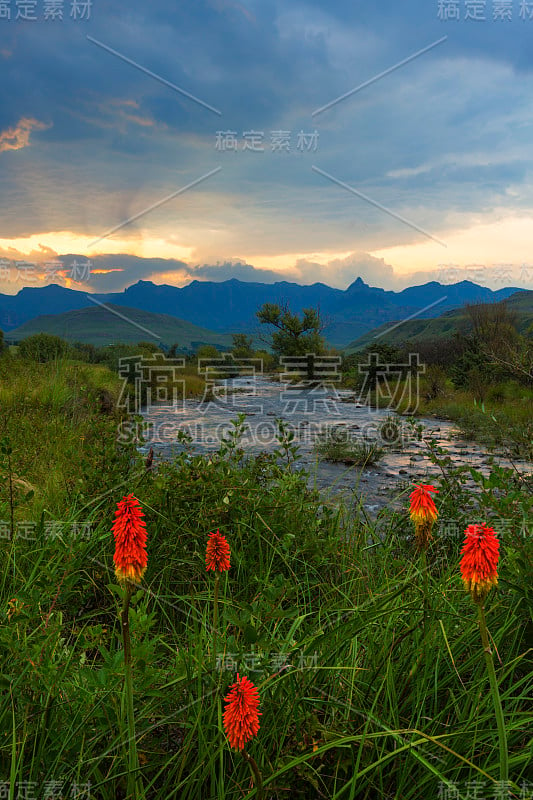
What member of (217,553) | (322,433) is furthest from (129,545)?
(322,433)

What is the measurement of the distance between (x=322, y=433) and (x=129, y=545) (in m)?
7.48

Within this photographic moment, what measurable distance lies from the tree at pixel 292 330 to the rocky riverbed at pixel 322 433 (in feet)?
14.6

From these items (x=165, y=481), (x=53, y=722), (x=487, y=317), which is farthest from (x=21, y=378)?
(x=487, y=317)

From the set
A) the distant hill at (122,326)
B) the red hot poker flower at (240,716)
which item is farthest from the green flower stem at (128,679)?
the distant hill at (122,326)

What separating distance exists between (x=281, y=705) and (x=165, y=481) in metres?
1.96

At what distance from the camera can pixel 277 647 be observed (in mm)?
1590

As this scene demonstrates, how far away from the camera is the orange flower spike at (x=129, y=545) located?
97 cm

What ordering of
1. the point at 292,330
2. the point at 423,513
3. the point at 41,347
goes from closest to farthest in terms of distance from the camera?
1. the point at 423,513
2. the point at 41,347
3. the point at 292,330

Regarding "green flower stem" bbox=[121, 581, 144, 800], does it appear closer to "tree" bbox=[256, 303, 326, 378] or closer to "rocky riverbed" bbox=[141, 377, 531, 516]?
"rocky riverbed" bbox=[141, 377, 531, 516]

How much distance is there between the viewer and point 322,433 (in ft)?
27.4

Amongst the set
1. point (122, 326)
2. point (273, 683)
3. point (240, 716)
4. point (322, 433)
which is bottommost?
point (322, 433)

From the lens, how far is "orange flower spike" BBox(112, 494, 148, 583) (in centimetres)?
97

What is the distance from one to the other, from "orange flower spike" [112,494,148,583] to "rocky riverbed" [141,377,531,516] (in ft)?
8.82

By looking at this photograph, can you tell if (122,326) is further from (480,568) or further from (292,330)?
(480,568)
